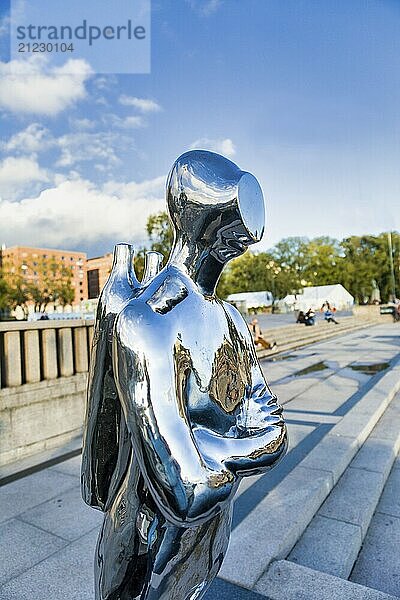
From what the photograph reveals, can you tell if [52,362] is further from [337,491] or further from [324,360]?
[324,360]

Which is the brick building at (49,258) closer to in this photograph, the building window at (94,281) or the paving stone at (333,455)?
the building window at (94,281)

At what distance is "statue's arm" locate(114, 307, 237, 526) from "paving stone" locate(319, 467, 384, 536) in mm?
2979

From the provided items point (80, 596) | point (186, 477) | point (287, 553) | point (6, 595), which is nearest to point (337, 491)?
point (287, 553)

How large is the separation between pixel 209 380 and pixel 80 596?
2.00 meters

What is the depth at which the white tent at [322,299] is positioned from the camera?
1916 inches

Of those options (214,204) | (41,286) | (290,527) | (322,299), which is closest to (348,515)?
(290,527)

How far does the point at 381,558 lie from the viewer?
3168mm

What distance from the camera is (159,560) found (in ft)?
3.86

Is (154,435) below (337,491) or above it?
above

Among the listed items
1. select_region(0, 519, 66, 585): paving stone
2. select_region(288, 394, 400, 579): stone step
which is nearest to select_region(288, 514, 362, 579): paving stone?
select_region(288, 394, 400, 579): stone step

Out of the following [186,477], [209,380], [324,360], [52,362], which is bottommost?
[324,360]

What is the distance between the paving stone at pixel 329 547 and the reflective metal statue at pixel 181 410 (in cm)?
196

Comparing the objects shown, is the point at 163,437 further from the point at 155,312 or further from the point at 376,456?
the point at 376,456

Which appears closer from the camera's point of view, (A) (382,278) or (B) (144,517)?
(B) (144,517)
